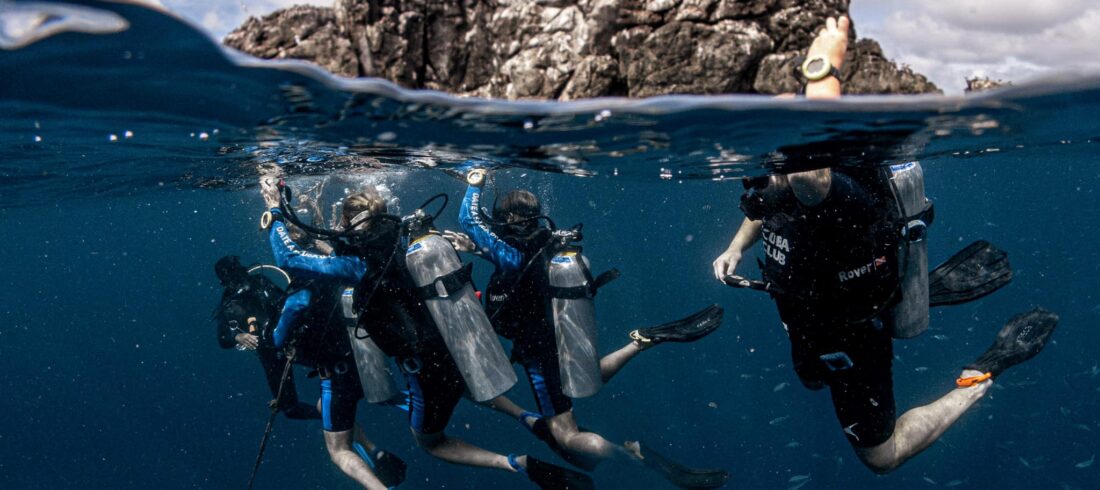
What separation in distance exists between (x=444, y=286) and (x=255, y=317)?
4.84 meters

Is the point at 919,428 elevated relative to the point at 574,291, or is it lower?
lower

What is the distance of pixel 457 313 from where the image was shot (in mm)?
6445

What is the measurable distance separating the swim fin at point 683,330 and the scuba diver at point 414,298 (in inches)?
84.0

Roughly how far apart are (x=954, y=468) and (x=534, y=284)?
27.5m

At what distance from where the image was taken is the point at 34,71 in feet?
17.0

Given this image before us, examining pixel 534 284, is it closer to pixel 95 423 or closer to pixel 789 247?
pixel 789 247

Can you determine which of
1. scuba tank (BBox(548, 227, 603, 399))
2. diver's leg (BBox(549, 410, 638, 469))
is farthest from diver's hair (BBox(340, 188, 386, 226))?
diver's leg (BBox(549, 410, 638, 469))

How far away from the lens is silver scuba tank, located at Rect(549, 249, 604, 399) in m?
7.29

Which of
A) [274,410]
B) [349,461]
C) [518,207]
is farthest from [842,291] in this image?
[274,410]

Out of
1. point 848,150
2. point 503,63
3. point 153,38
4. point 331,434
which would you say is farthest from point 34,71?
point 848,150

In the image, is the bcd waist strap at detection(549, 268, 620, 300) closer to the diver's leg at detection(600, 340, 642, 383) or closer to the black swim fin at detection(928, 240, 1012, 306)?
the diver's leg at detection(600, 340, 642, 383)

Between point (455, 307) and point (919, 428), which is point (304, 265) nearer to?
point (455, 307)

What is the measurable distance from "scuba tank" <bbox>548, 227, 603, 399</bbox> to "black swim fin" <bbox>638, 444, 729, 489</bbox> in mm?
1169

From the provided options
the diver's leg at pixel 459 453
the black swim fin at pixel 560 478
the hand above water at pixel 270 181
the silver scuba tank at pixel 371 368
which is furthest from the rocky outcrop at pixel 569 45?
the diver's leg at pixel 459 453
